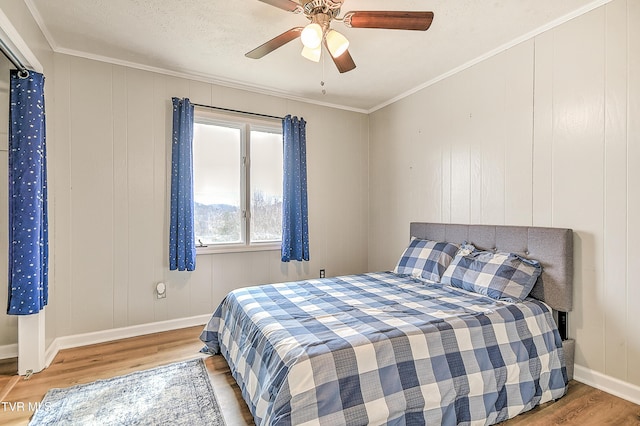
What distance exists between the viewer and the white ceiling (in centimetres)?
215

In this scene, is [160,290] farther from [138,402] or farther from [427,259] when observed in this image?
[427,259]

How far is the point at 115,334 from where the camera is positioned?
9.57ft

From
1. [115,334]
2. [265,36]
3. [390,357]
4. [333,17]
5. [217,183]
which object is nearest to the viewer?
[390,357]

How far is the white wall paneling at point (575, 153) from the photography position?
199 centimetres

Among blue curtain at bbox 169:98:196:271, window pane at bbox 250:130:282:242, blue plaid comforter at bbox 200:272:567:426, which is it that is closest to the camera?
blue plaid comforter at bbox 200:272:567:426

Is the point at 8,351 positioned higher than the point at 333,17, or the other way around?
the point at 333,17

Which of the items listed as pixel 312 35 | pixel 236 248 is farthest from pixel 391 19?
pixel 236 248

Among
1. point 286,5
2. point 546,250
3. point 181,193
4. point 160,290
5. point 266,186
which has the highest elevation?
point 286,5

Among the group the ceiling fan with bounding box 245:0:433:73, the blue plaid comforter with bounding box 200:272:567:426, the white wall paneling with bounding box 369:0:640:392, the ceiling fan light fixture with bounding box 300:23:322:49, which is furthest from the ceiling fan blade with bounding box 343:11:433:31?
the blue plaid comforter with bounding box 200:272:567:426

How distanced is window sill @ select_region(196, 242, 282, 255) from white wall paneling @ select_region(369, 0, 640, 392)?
6.25 feet

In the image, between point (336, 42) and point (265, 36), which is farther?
point (265, 36)

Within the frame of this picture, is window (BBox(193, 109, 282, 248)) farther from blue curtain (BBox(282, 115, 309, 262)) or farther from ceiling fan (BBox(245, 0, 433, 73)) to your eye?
ceiling fan (BBox(245, 0, 433, 73))

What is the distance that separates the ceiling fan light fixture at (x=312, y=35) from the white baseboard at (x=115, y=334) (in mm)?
2802

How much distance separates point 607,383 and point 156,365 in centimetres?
314
